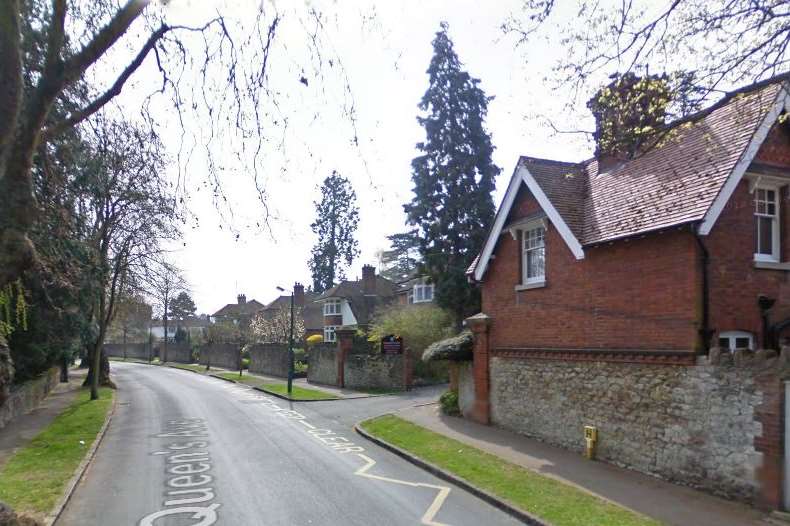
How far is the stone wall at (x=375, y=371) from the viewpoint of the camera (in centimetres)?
3019

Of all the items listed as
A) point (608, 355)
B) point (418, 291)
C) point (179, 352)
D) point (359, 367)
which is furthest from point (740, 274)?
point (179, 352)

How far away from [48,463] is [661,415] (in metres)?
12.0

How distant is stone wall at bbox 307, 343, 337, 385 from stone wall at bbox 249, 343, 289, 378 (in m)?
3.86

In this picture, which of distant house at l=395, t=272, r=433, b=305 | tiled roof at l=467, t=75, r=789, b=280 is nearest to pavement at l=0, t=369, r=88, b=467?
tiled roof at l=467, t=75, r=789, b=280

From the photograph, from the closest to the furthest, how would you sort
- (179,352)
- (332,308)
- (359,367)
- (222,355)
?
1. (359,367)
2. (222,355)
3. (332,308)
4. (179,352)

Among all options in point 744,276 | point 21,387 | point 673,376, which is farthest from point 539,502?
point 21,387

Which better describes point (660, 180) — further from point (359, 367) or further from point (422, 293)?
point (422, 293)

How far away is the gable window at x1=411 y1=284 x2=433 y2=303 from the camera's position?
43250 mm

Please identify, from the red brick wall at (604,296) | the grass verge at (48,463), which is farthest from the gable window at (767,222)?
the grass verge at (48,463)

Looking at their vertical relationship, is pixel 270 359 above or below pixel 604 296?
below

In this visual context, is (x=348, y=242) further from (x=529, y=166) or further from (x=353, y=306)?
(x=529, y=166)

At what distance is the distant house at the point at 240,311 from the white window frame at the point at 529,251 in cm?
6304

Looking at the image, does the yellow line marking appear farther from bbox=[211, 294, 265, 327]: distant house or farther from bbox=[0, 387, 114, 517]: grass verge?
bbox=[211, 294, 265, 327]: distant house

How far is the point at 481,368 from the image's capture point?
18.2 meters
